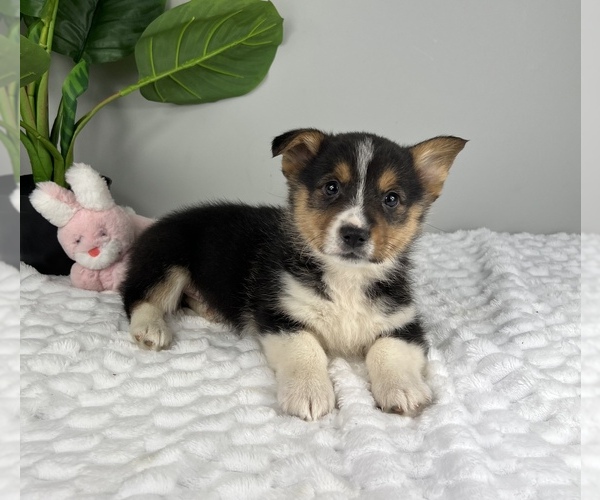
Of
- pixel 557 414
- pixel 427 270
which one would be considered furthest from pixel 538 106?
pixel 557 414

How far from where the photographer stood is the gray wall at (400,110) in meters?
3.32

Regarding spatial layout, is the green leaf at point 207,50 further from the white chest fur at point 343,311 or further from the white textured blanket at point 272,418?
the white chest fur at point 343,311

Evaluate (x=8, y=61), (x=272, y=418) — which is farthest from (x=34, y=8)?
(x=272, y=418)

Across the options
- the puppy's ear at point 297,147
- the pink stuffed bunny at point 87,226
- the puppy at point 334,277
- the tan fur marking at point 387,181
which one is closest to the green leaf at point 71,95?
the pink stuffed bunny at point 87,226

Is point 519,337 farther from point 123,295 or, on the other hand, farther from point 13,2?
point 13,2

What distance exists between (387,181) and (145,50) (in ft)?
5.39

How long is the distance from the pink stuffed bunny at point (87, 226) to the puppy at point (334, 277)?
0.45 m

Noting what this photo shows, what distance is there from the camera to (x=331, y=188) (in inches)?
81.7

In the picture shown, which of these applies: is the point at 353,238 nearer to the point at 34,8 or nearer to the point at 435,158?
the point at 435,158

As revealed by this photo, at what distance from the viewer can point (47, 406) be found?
1764mm

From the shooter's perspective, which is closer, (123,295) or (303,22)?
(123,295)

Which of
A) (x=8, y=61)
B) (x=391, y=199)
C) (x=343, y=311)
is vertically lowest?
(x=343, y=311)

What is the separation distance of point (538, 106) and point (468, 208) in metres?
0.70

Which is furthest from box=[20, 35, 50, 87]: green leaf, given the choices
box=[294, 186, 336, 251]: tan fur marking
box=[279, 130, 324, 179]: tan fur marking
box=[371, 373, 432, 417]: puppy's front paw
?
box=[371, 373, 432, 417]: puppy's front paw
